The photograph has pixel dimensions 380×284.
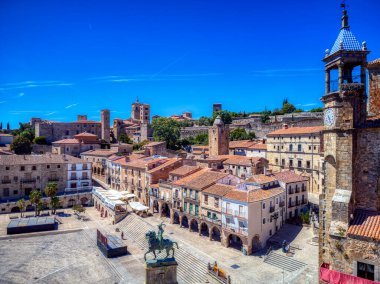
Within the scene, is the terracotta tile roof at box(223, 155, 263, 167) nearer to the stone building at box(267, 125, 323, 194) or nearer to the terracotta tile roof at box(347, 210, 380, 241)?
the stone building at box(267, 125, 323, 194)

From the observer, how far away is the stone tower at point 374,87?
1939cm

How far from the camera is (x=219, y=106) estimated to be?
155 m

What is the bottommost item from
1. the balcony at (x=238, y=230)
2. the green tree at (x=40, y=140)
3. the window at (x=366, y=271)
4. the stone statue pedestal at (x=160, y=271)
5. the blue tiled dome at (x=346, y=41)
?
the balcony at (x=238, y=230)

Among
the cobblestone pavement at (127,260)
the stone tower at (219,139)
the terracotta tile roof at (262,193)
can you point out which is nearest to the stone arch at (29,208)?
the cobblestone pavement at (127,260)

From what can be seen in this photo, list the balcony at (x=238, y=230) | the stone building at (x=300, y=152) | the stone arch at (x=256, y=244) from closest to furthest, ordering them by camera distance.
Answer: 1. the balcony at (x=238, y=230)
2. the stone arch at (x=256, y=244)
3. the stone building at (x=300, y=152)

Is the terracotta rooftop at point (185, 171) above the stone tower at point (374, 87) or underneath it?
underneath

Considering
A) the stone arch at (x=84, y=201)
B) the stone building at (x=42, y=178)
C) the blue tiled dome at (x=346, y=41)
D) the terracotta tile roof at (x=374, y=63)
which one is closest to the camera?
the blue tiled dome at (x=346, y=41)

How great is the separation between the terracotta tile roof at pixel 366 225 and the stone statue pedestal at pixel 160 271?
1051cm

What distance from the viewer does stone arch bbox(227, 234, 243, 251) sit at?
3672 centimetres

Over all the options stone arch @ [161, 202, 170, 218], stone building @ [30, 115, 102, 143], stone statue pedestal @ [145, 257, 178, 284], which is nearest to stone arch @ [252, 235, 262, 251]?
stone arch @ [161, 202, 170, 218]

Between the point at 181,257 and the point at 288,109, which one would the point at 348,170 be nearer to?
the point at 181,257

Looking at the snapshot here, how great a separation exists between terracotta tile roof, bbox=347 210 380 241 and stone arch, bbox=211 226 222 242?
77.1 feet

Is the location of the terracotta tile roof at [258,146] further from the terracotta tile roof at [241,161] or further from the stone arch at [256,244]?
the stone arch at [256,244]

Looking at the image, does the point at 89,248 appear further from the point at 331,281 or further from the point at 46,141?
the point at 46,141
